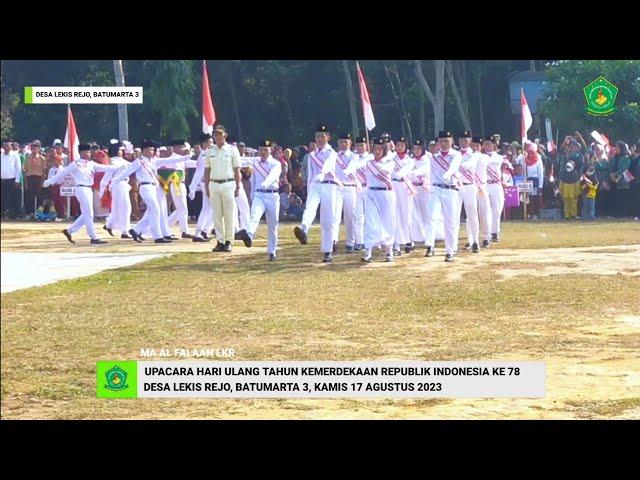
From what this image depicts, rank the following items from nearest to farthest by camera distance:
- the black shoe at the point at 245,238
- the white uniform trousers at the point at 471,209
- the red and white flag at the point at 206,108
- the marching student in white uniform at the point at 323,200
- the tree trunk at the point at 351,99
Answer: the tree trunk at the point at 351,99 < the red and white flag at the point at 206,108 < the marching student in white uniform at the point at 323,200 < the black shoe at the point at 245,238 < the white uniform trousers at the point at 471,209

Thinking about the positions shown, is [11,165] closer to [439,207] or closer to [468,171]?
[439,207]

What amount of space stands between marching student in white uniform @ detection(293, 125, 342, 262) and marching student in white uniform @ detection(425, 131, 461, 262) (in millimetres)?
1006

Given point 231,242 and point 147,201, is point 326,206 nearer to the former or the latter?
point 231,242

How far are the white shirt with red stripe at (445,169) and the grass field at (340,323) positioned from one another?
1.10 meters

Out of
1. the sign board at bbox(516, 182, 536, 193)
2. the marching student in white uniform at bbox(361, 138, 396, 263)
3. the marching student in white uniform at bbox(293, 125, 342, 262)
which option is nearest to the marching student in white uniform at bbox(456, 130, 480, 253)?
the sign board at bbox(516, 182, 536, 193)

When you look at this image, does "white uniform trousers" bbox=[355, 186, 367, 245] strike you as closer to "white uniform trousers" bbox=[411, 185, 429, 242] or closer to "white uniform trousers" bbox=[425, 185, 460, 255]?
"white uniform trousers" bbox=[425, 185, 460, 255]

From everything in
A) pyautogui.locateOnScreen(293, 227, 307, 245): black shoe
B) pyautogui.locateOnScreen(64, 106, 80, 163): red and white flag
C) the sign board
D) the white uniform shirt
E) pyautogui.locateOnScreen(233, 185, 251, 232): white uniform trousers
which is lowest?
pyautogui.locateOnScreen(293, 227, 307, 245): black shoe

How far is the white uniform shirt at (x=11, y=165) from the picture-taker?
7494 millimetres

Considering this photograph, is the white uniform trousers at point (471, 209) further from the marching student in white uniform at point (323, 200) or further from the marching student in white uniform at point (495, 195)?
the marching student in white uniform at point (323, 200)

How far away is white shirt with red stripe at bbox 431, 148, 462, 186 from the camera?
40.0 feet

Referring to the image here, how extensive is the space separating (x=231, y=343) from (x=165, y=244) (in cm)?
628

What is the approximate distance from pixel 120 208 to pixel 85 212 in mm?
1414

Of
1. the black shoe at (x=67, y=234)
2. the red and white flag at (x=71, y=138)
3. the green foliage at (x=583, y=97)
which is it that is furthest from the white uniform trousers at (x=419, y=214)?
the red and white flag at (x=71, y=138)

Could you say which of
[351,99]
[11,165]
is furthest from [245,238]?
[351,99]
